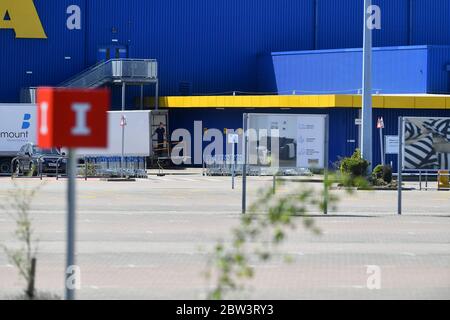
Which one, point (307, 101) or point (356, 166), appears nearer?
point (356, 166)

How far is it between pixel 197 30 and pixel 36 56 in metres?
9.41

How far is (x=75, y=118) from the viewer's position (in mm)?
8062

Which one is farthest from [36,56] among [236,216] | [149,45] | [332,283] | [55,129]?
[55,129]

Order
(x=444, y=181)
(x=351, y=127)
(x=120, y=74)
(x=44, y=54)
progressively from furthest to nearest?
(x=44, y=54) → (x=120, y=74) → (x=351, y=127) → (x=444, y=181)

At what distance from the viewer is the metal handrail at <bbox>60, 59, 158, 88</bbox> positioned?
60.3 meters

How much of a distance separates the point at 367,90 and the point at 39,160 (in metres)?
14.2

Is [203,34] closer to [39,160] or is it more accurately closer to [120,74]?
[120,74]

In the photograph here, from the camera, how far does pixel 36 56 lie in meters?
62.9

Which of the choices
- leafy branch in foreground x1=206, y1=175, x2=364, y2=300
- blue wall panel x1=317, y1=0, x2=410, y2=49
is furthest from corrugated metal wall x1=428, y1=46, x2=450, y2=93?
leafy branch in foreground x1=206, y1=175, x2=364, y2=300

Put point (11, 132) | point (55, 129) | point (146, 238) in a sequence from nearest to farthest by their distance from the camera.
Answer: point (55, 129)
point (146, 238)
point (11, 132)

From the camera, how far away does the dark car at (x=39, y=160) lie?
48375 mm

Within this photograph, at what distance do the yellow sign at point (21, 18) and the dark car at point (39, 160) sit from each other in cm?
1278

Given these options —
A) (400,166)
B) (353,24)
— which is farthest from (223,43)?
(400,166)
